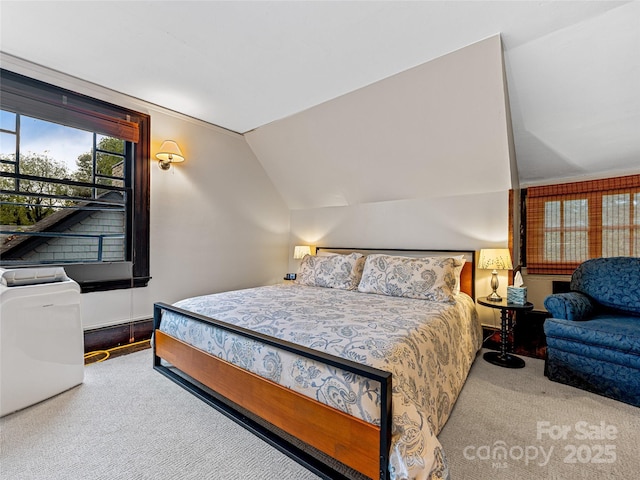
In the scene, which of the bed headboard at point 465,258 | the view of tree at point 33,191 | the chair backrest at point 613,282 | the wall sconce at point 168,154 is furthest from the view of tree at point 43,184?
the chair backrest at point 613,282

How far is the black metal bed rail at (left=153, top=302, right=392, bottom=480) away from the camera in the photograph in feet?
3.91

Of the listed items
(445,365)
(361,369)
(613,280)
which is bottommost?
(445,365)

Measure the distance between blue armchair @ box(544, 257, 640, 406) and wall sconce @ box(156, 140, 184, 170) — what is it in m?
3.90

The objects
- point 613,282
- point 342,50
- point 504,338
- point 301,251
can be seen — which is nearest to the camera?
point 342,50

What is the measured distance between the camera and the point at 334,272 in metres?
3.46

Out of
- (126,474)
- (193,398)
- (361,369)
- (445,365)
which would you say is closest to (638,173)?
(445,365)

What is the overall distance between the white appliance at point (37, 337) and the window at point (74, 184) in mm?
645

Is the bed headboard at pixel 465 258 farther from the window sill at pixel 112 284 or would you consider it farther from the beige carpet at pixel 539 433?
the window sill at pixel 112 284

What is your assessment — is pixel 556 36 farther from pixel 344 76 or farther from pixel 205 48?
pixel 205 48

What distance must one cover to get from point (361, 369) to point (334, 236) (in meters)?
3.26

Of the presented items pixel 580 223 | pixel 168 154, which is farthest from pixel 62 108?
pixel 580 223

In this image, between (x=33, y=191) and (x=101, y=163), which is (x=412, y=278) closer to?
(x=101, y=163)

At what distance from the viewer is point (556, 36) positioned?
6.86 ft

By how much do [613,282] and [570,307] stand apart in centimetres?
64
